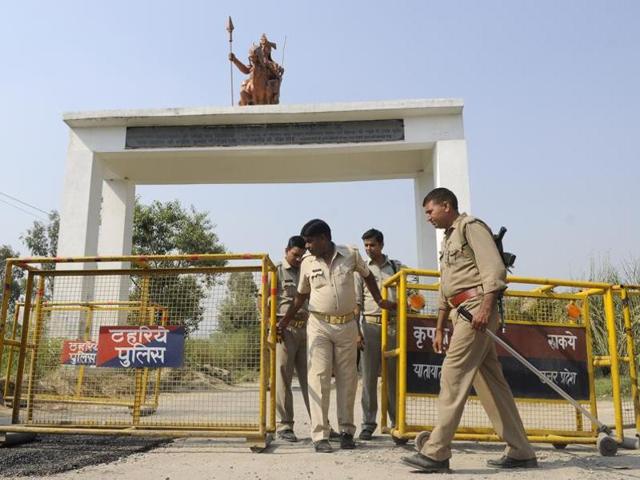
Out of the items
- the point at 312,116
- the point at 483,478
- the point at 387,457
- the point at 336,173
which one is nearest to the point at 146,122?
the point at 312,116

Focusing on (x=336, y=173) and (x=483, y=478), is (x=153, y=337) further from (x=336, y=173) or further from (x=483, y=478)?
(x=336, y=173)

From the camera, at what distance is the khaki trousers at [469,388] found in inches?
147

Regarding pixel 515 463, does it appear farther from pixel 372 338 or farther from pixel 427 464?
pixel 372 338

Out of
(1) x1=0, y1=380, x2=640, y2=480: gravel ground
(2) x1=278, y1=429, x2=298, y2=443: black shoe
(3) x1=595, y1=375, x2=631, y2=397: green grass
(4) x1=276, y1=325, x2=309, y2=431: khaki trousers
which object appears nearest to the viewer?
(1) x1=0, y1=380, x2=640, y2=480: gravel ground

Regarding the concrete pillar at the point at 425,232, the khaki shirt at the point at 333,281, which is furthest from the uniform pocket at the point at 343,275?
the concrete pillar at the point at 425,232

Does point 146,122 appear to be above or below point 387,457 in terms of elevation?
above

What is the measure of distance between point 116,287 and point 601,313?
28.4 feet

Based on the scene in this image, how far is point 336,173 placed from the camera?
1343 centimetres

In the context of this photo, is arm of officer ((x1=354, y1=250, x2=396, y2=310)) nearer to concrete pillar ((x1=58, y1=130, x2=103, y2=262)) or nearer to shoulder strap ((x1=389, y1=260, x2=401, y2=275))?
shoulder strap ((x1=389, y1=260, x2=401, y2=275))

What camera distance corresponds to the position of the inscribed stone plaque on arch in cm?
1151

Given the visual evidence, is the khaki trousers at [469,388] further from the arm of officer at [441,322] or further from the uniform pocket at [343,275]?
the uniform pocket at [343,275]

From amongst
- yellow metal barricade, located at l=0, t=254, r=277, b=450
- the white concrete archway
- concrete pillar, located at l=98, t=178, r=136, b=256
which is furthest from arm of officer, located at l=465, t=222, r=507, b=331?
concrete pillar, located at l=98, t=178, r=136, b=256

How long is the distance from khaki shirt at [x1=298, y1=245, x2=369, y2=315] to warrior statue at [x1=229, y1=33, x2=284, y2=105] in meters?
8.47

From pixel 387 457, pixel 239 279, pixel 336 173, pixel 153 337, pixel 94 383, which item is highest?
pixel 336 173
